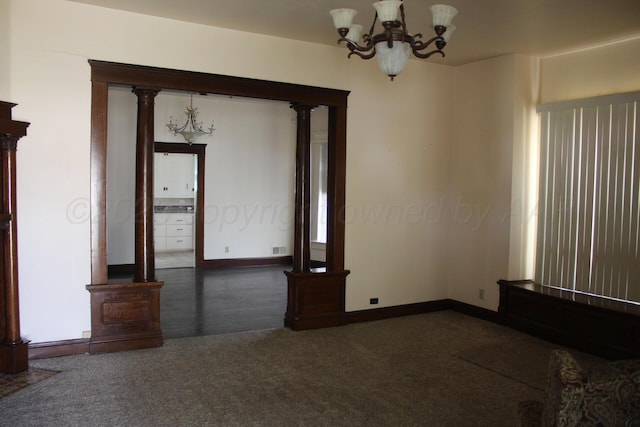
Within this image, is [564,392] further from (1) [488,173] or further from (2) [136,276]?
(1) [488,173]

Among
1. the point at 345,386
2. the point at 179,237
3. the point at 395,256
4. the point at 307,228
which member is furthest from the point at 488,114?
the point at 179,237

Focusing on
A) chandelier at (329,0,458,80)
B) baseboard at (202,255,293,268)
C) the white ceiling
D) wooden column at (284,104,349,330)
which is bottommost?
baseboard at (202,255,293,268)

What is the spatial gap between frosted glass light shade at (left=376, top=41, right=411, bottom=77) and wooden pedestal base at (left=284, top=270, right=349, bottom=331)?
280 centimetres

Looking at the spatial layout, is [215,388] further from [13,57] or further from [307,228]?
[13,57]

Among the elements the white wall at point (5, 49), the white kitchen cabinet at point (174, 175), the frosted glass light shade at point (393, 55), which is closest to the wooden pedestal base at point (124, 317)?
the white wall at point (5, 49)

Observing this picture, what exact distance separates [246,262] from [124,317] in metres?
5.18

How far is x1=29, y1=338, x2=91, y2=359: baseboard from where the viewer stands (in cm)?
418

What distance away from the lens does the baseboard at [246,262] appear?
30.7ft

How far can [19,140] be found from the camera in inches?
160

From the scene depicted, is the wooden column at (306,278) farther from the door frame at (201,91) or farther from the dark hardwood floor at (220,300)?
the dark hardwood floor at (220,300)

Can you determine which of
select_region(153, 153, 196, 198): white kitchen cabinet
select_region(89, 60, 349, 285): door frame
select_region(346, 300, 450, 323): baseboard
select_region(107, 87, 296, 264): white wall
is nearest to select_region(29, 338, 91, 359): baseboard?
select_region(89, 60, 349, 285): door frame

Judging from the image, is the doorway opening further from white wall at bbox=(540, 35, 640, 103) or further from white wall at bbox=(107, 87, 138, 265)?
white wall at bbox=(540, 35, 640, 103)

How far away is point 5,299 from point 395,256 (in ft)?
13.2

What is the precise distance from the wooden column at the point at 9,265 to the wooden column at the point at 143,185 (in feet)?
3.25
